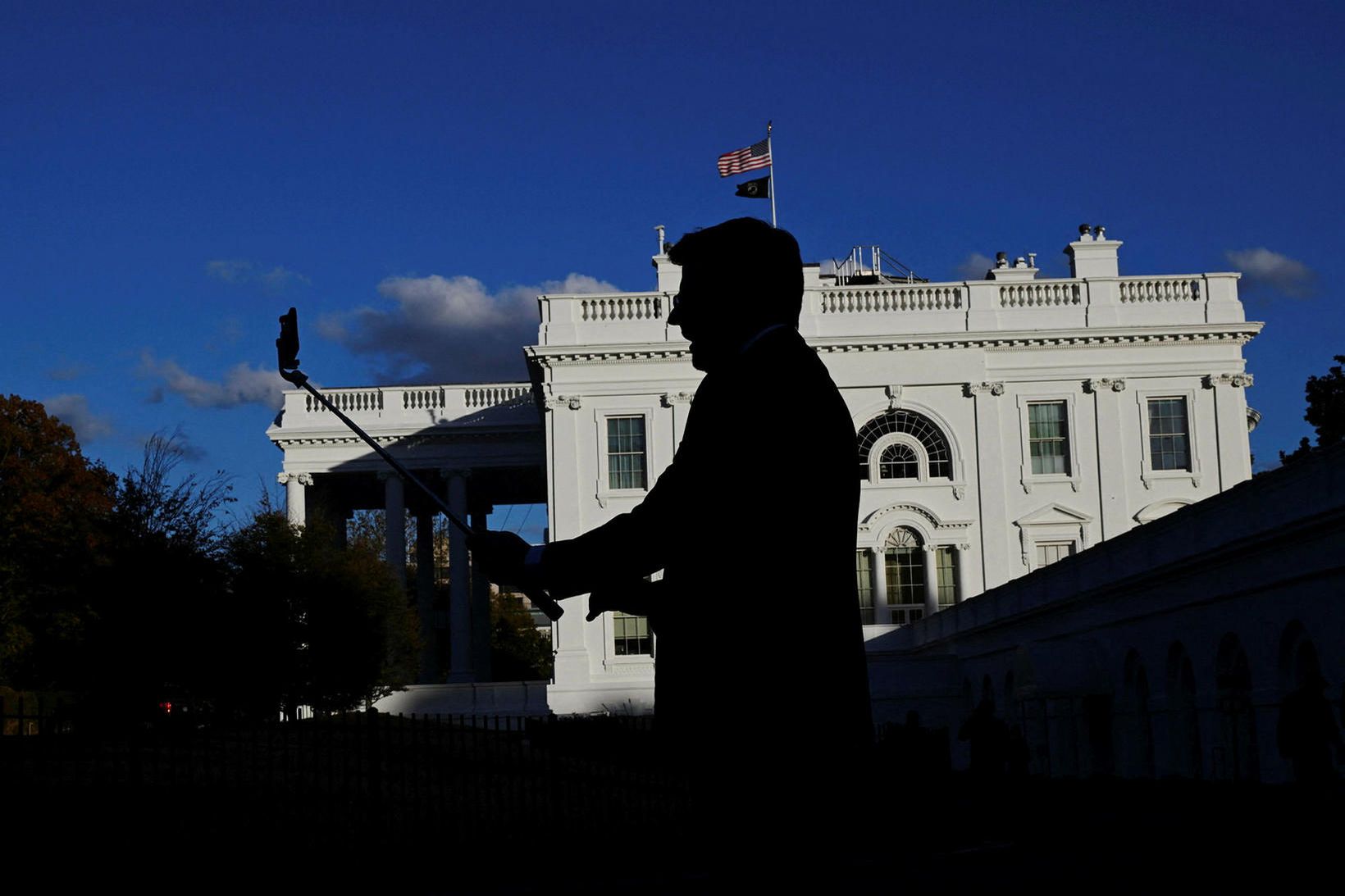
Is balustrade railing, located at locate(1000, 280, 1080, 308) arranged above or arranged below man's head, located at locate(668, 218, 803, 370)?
above

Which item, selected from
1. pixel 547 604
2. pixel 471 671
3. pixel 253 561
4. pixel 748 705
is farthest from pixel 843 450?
pixel 471 671

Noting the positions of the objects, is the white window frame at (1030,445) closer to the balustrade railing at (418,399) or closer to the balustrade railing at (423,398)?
the balustrade railing at (418,399)

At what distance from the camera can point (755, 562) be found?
3.27m

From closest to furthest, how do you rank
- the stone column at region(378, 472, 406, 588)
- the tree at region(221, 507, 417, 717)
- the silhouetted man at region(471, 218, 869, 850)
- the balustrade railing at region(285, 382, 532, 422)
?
1. the silhouetted man at region(471, 218, 869, 850)
2. the tree at region(221, 507, 417, 717)
3. the stone column at region(378, 472, 406, 588)
4. the balustrade railing at region(285, 382, 532, 422)

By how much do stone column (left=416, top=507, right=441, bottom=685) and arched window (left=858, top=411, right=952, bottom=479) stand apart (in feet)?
73.7

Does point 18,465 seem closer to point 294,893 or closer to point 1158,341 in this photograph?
point 1158,341

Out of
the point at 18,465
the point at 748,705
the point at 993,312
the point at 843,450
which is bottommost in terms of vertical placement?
the point at 748,705

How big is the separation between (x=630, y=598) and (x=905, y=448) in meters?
54.2

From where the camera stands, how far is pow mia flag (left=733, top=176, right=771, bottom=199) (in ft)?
183

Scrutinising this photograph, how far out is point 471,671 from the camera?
67000 mm

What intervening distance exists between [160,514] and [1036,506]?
3045 cm

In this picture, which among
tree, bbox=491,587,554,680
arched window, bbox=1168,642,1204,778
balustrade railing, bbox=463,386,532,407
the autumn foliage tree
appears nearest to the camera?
Answer: arched window, bbox=1168,642,1204,778

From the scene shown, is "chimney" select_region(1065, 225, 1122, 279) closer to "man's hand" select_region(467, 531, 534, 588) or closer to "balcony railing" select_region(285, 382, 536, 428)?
"balcony railing" select_region(285, 382, 536, 428)

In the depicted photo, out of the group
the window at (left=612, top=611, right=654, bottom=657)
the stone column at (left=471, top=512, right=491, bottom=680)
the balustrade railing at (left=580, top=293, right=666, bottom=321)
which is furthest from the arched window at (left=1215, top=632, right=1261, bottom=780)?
the stone column at (left=471, top=512, right=491, bottom=680)
